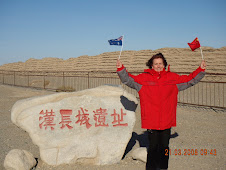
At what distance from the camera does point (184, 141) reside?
5766mm

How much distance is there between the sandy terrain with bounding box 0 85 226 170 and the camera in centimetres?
432

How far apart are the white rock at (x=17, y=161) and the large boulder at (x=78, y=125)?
0.84ft

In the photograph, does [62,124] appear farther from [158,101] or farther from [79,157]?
[158,101]

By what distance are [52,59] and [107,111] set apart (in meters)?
45.7

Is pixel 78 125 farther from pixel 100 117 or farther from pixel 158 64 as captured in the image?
pixel 158 64

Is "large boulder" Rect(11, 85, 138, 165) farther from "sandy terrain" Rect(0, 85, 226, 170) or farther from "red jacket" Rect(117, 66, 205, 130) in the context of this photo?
"red jacket" Rect(117, 66, 205, 130)

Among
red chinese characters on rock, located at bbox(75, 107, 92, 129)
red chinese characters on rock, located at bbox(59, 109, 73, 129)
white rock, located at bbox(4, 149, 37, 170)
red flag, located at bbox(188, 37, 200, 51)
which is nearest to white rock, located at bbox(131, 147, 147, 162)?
red chinese characters on rock, located at bbox(75, 107, 92, 129)

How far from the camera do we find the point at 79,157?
4.27 m

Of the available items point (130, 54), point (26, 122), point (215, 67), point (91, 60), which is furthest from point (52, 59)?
point (26, 122)

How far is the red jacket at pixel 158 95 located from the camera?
2.92 metres

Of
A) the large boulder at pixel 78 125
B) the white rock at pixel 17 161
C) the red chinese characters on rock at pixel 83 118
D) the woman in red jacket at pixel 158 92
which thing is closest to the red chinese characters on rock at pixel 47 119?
the large boulder at pixel 78 125

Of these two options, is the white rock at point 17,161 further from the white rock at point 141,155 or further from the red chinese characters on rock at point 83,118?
the white rock at point 141,155
